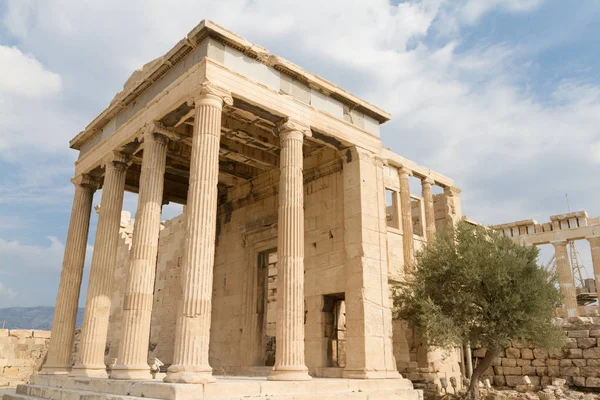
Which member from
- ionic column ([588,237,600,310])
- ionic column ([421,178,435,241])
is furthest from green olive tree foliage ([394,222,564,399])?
ionic column ([588,237,600,310])

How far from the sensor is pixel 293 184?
11.8 meters

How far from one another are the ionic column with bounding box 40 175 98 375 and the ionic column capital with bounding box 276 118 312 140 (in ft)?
23.9

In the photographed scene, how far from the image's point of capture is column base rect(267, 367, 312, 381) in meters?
10.1

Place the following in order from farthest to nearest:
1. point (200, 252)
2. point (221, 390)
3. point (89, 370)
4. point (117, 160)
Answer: point (117, 160)
point (89, 370)
point (200, 252)
point (221, 390)

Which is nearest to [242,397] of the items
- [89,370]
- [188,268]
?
[188,268]

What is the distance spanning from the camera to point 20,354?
68.7 ft

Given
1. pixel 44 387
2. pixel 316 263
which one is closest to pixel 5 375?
pixel 44 387

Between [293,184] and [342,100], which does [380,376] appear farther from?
[342,100]

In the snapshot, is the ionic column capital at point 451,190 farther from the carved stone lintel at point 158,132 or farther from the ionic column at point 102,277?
the ionic column at point 102,277

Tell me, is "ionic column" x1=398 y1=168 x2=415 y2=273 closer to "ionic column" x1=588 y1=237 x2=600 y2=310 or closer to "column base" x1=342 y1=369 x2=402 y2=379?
"column base" x1=342 y1=369 x2=402 y2=379

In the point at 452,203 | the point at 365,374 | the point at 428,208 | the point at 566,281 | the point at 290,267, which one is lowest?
the point at 365,374

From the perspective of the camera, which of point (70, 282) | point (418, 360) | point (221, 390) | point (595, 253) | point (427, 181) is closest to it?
point (221, 390)

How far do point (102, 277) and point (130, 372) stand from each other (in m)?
3.97

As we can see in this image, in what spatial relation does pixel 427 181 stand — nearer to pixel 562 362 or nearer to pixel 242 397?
pixel 562 362
